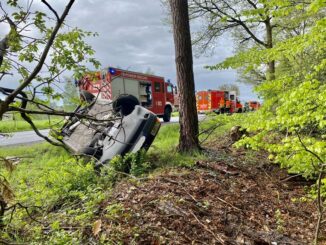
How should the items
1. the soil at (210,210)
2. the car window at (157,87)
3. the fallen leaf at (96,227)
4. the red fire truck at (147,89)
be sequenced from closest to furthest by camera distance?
the fallen leaf at (96,227)
the soil at (210,210)
the red fire truck at (147,89)
the car window at (157,87)

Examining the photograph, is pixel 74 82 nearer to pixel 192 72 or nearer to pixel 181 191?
pixel 181 191

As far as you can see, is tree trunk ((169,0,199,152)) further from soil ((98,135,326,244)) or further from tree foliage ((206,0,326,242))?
tree foliage ((206,0,326,242))

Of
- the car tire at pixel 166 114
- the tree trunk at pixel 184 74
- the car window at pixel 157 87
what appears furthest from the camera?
the car tire at pixel 166 114

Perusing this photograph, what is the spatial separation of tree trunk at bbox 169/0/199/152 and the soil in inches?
38.2

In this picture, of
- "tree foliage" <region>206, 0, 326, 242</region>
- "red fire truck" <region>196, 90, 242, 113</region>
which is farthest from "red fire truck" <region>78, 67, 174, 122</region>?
"tree foliage" <region>206, 0, 326, 242</region>

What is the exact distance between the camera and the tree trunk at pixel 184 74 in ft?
22.6

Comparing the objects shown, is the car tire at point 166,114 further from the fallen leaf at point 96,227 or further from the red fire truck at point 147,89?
the fallen leaf at point 96,227

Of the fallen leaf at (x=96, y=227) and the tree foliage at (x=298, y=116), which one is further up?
the tree foliage at (x=298, y=116)

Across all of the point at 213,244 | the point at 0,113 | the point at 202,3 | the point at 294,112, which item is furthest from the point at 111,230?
the point at 202,3

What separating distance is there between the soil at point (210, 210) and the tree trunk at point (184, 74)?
0.97m

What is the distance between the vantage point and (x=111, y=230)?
137 inches

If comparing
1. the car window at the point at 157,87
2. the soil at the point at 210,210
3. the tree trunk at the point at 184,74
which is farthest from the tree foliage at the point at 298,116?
the car window at the point at 157,87

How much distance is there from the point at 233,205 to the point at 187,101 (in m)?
2.97

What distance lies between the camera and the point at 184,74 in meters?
6.93
